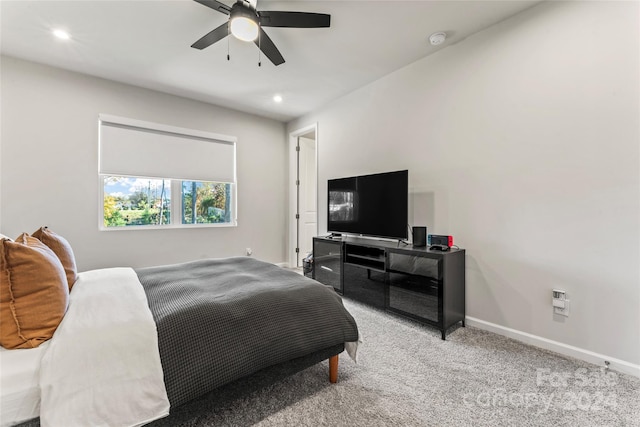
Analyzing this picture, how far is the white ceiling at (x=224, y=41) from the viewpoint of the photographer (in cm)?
221

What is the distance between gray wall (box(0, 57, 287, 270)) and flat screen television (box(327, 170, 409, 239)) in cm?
193

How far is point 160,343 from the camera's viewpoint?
45.4 inches

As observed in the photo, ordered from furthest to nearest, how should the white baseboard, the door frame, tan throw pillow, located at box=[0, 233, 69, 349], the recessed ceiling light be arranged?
the door frame
the recessed ceiling light
the white baseboard
tan throw pillow, located at box=[0, 233, 69, 349]

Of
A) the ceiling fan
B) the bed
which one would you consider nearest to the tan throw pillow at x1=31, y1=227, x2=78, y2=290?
the bed

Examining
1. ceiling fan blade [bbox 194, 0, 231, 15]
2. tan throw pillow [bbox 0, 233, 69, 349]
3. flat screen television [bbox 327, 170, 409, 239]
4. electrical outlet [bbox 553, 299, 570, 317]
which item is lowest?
electrical outlet [bbox 553, 299, 570, 317]

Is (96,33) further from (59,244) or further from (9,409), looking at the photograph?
(9,409)

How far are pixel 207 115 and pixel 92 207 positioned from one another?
77.2 inches

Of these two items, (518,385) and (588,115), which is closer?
(518,385)

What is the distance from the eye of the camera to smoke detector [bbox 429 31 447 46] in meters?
2.53

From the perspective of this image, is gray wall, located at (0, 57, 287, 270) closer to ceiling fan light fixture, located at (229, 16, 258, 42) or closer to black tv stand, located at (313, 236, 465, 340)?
black tv stand, located at (313, 236, 465, 340)

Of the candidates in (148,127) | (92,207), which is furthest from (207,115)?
(92,207)

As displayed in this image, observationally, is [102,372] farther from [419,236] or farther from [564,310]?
[564,310]

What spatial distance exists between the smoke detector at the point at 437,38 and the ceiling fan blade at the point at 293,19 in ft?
3.90

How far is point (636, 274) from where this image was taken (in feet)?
5.78
